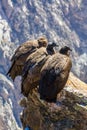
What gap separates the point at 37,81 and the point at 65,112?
6.67 ft

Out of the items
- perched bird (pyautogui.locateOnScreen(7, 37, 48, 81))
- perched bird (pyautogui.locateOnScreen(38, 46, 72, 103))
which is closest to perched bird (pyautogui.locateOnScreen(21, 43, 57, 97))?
perched bird (pyautogui.locateOnScreen(38, 46, 72, 103))

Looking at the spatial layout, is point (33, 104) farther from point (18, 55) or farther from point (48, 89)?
point (18, 55)

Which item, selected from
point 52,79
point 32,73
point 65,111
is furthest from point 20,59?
point 65,111

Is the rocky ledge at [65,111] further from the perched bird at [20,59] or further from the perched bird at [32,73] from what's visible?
the perched bird at [20,59]

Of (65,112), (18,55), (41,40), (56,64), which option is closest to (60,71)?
(56,64)

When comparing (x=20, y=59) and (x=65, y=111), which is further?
(x=20, y=59)

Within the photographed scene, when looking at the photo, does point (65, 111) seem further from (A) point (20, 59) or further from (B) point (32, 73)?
(A) point (20, 59)

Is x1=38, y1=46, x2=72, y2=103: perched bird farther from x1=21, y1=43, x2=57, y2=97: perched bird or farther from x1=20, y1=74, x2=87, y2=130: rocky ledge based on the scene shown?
x1=21, y1=43, x2=57, y2=97: perched bird

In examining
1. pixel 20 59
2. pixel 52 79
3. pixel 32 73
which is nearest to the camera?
pixel 52 79

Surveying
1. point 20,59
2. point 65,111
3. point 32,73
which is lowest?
point 65,111

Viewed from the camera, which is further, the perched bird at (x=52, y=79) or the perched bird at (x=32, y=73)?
the perched bird at (x=32, y=73)

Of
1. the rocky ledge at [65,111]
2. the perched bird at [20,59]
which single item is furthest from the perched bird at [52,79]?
the perched bird at [20,59]

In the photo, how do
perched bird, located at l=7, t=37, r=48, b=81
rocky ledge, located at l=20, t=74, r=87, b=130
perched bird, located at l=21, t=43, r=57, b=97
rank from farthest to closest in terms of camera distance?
perched bird, located at l=7, t=37, r=48, b=81 < perched bird, located at l=21, t=43, r=57, b=97 < rocky ledge, located at l=20, t=74, r=87, b=130

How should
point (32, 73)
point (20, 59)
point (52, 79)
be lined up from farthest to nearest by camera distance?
1. point (20, 59)
2. point (32, 73)
3. point (52, 79)
